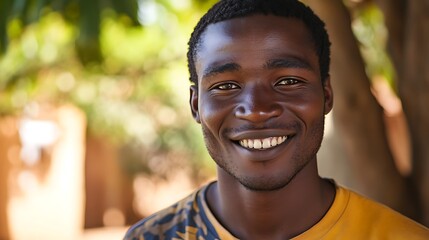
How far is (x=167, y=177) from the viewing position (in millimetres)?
14984

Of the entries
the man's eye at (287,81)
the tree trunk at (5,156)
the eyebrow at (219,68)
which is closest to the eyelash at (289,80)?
the man's eye at (287,81)

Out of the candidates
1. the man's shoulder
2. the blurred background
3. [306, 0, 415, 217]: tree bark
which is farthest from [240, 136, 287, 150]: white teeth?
the blurred background

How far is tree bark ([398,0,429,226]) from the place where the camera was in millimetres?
3713

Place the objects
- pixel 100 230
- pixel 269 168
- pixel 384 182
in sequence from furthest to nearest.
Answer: pixel 100 230
pixel 384 182
pixel 269 168

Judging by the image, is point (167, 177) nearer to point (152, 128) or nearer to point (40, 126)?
point (152, 128)

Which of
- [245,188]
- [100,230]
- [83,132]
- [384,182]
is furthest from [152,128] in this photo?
[245,188]

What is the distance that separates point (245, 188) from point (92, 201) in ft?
41.2

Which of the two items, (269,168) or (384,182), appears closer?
(269,168)

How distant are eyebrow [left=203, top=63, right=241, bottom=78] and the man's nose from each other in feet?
0.26

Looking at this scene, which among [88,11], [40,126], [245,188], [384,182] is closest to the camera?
[245,188]

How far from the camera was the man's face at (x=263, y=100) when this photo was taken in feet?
7.52

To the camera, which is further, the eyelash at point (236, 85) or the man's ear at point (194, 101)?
the man's ear at point (194, 101)

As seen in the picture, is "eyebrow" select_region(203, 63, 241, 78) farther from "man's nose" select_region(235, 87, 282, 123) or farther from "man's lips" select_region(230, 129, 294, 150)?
"man's lips" select_region(230, 129, 294, 150)

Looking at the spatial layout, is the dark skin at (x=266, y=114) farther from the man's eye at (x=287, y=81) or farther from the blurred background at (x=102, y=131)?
the blurred background at (x=102, y=131)
